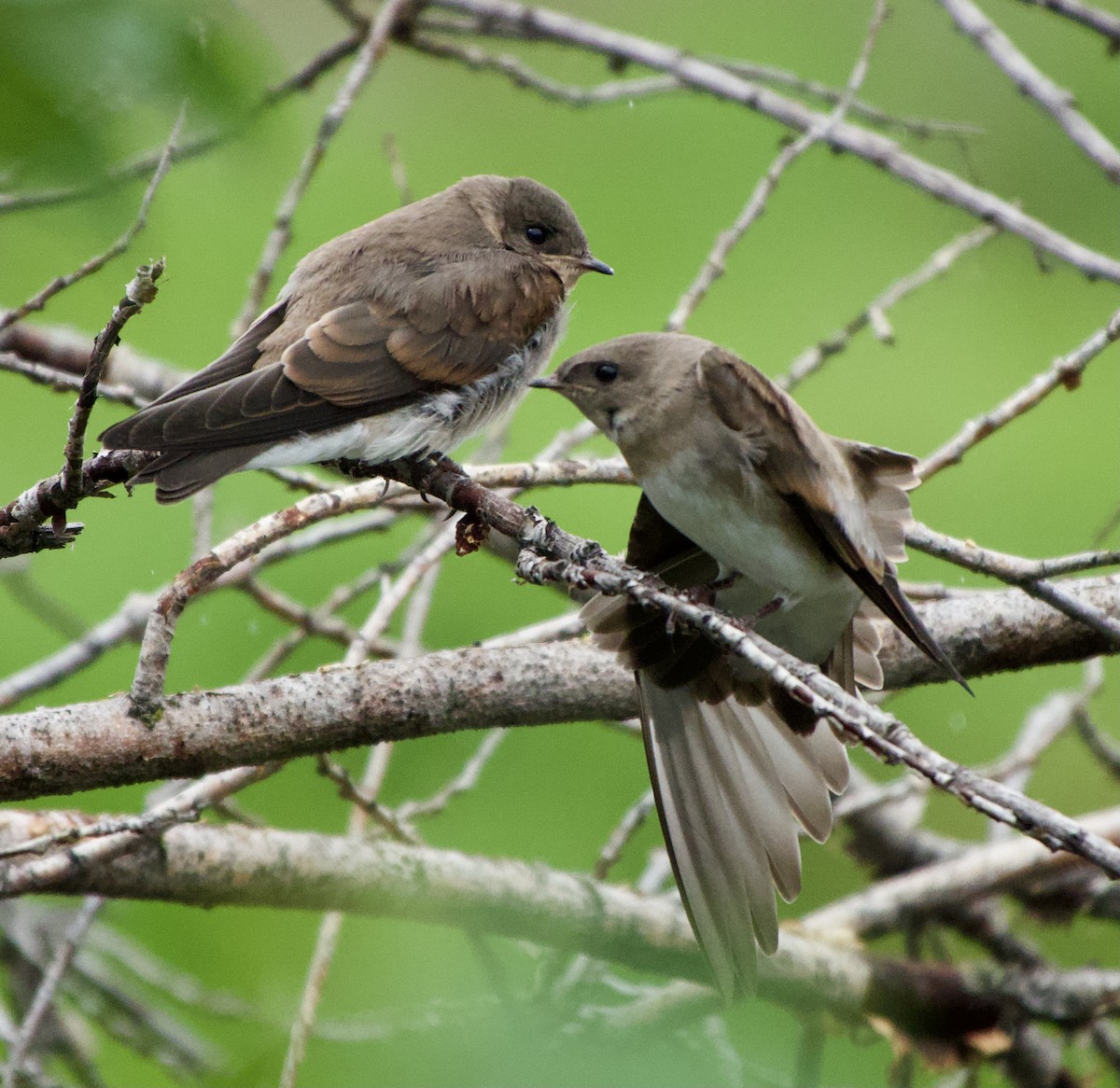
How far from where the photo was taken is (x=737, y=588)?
9.95 feet

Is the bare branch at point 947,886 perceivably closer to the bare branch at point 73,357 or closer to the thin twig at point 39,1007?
the thin twig at point 39,1007

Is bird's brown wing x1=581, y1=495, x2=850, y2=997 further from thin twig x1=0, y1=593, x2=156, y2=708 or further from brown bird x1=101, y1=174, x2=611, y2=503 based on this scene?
thin twig x1=0, y1=593, x2=156, y2=708

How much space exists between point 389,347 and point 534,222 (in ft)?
3.12

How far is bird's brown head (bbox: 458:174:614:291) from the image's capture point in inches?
165

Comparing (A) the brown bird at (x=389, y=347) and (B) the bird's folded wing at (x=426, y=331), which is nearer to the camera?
(A) the brown bird at (x=389, y=347)

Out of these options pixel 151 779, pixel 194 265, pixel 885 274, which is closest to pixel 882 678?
pixel 151 779

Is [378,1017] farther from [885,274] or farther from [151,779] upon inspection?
[885,274]

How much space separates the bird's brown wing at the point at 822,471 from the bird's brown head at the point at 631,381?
114mm

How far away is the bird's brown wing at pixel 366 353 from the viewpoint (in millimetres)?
3086

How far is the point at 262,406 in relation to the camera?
124 inches

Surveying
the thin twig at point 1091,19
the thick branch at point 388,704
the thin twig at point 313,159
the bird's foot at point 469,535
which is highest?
the thin twig at point 313,159

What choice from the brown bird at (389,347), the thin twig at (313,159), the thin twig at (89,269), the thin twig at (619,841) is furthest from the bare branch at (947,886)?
→ the thin twig at (89,269)

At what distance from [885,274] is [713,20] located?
7.22ft

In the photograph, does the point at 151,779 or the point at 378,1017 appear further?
the point at 378,1017
